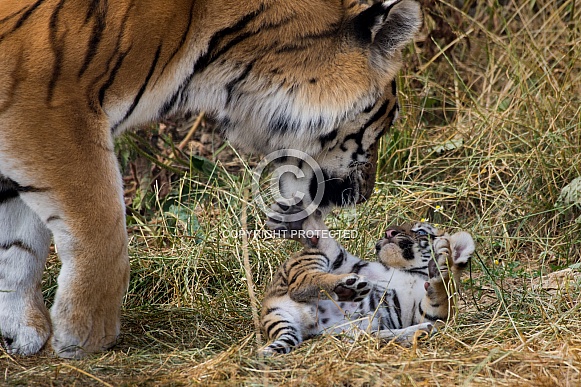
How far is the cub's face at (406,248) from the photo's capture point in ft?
9.80

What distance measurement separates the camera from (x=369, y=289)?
2623mm

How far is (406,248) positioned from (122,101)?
1131mm

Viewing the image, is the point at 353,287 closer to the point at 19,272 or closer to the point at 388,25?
the point at 388,25

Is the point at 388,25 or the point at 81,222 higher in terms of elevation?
the point at 388,25

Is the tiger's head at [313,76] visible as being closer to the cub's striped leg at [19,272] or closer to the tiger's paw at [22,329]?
the cub's striped leg at [19,272]

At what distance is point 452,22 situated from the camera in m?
4.95

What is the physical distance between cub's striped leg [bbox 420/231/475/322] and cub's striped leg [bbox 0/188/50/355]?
1.25 meters

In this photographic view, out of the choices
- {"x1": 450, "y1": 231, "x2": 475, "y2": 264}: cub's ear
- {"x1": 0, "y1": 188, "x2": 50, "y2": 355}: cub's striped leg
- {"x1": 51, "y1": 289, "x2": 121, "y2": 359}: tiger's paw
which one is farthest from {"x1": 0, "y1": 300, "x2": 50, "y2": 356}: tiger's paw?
{"x1": 450, "y1": 231, "x2": 475, "y2": 264}: cub's ear

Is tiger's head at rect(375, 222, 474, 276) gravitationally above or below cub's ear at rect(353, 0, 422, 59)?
below

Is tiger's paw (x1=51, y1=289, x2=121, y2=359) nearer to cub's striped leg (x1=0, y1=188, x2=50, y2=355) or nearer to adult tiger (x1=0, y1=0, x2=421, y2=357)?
adult tiger (x1=0, y1=0, x2=421, y2=357)

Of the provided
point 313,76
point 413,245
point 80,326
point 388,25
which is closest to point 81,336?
point 80,326

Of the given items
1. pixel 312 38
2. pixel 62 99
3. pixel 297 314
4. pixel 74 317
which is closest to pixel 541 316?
pixel 297 314

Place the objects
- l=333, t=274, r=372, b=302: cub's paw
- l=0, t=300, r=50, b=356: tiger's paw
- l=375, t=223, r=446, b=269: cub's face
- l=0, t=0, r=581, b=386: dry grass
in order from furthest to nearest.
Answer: l=375, t=223, r=446, b=269: cub's face → l=0, t=300, r=50, b=356: tiger's paw → l=333, t=274, r=372, b=302: cub's paw → l=0, t=0, r=581, b=386: dry grass

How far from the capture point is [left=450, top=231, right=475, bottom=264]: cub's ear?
280cm
